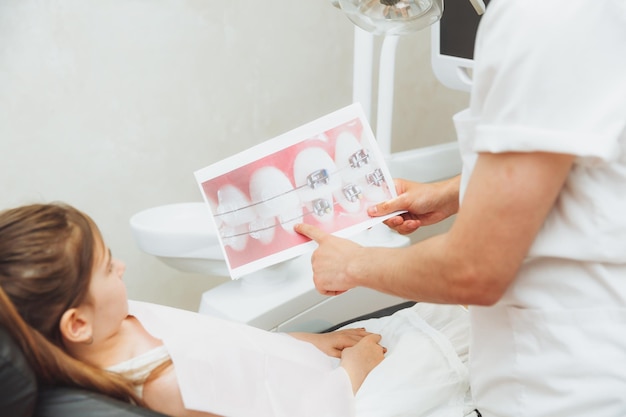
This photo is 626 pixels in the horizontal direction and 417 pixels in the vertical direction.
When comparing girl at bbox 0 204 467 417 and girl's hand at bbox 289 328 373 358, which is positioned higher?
girl at bbox 0 204 467 417

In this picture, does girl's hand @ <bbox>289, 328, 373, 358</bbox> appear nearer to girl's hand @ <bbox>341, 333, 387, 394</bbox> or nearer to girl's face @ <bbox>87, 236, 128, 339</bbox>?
girl's hand @ <bbox>341, 333, 387, 394</bbox>

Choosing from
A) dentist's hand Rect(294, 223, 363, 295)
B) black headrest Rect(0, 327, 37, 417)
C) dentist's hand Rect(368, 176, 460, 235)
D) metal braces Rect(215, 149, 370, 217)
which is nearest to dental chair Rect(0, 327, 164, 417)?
black headrest Rect(0, 327, 37, 417)

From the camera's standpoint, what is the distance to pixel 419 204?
1113 mm

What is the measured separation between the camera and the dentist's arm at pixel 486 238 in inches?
24.7

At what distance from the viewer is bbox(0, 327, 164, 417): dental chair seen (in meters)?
0.67

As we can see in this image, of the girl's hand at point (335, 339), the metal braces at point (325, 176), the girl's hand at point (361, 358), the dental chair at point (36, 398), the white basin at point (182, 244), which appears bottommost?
the girl's hand at point (335, 339)

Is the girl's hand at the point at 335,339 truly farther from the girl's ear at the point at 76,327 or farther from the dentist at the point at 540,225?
the girl's ear at the point at 76,327

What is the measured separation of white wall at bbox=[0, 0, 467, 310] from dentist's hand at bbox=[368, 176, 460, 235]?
2.88 feet

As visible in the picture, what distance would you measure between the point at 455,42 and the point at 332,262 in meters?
0.75

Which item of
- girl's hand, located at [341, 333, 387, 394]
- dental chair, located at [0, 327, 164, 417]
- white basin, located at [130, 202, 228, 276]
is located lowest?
girl's hand, located at [341, 333, 387, 394]

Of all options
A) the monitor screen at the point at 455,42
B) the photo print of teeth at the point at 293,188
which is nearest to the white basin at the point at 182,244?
the photo print of teeth at the point at 293,188

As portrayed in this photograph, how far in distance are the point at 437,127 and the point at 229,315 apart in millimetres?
1389

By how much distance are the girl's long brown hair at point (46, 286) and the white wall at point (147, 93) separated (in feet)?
2.71

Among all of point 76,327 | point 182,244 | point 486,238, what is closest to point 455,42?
point 182,244
